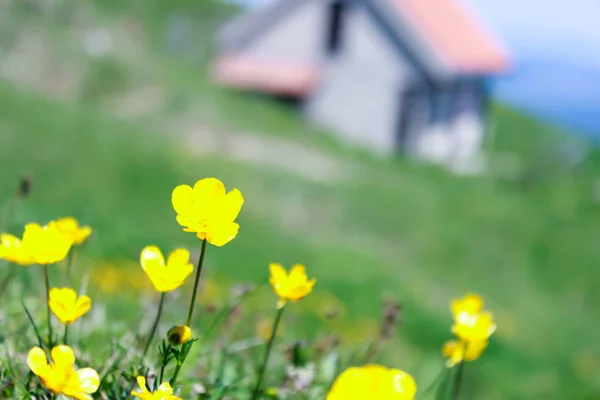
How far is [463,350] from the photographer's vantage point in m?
1.47

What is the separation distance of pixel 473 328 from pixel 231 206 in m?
0.51

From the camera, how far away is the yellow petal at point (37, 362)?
1.07m

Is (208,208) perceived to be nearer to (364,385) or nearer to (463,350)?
(364,385)

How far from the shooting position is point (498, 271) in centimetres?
1258

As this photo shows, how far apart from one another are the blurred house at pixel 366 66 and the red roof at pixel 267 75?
2 centimetres

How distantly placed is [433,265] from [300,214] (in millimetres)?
2134

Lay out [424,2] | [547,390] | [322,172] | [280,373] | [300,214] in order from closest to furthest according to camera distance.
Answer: [280,373]
[547,390]
[300,214]
[322,172]
[424,2]

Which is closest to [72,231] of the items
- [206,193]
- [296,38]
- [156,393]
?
[206,193]

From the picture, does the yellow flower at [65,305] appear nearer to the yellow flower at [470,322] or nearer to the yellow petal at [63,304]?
the yellow petal at [63,304]

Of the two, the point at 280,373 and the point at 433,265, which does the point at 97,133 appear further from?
the point at 280,373

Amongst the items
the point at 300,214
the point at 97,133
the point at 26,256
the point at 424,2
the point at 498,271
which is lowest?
the point at 498,271

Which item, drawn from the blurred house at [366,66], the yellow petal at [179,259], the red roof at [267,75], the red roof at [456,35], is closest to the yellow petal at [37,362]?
the yellow petal at [179,259]

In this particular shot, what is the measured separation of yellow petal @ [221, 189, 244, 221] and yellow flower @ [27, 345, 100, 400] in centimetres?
30

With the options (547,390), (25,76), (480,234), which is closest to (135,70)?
(25,76)
